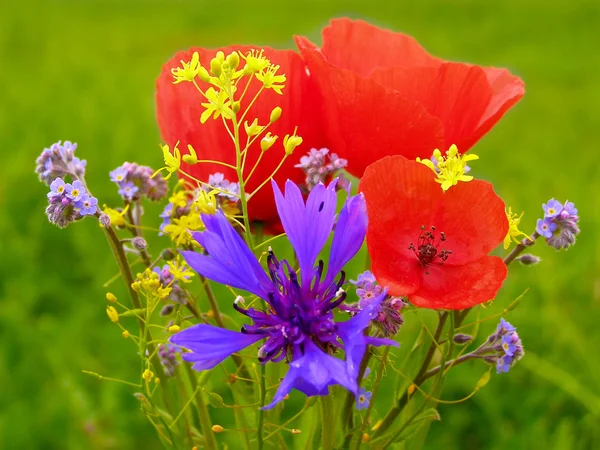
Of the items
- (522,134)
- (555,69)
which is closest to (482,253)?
(522,134)

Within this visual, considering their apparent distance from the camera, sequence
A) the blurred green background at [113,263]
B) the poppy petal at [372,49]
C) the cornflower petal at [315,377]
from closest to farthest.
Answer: the cornflower petal at [315,377]
the poppy petal at [372,49]
the blurred green background at [113,263]

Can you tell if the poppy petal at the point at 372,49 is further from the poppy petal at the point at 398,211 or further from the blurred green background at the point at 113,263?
the blurred green background at the point at 113,263

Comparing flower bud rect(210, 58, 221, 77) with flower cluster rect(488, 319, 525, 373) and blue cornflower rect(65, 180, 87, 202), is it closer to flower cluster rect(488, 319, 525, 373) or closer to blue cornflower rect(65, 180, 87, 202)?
blue cornflower rect(65, 180, 87, 202)

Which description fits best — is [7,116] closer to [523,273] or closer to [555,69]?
[523,273]

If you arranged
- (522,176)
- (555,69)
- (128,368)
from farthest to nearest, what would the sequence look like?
(555,69)
(522,176)
(128,368)

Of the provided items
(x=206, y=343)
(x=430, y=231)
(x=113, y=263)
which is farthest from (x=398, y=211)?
(x=113, y=263)

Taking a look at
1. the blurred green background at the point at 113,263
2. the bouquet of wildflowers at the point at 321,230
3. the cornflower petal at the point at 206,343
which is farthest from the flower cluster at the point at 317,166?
the blurred green background at the point at 113,263

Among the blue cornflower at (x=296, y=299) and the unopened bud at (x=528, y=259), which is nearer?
the blue cornflower at (x=296, y=299)
